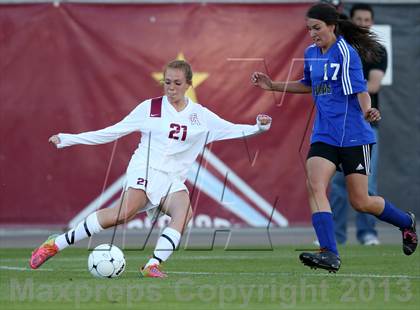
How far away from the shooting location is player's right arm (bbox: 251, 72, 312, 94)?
9.73 meters

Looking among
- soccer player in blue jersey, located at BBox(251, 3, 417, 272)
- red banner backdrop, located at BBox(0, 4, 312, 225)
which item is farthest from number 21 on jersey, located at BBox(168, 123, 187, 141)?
red banner backdrop, located at BBox(0, 4, 312, 225)

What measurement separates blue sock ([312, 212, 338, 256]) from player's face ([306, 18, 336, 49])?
1.39 m

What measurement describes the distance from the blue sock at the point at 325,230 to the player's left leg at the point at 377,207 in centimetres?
39

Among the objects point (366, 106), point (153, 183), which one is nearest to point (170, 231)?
point (153, 183)

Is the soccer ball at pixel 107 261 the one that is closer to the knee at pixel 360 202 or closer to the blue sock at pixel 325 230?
the blue sock at pixel 325 230

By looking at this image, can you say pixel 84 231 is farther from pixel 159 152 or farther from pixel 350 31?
pixel 350 31

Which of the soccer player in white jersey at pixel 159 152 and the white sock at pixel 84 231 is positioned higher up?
the soccer player in white jersey at pixel 159 152

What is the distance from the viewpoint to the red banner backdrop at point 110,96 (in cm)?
1433

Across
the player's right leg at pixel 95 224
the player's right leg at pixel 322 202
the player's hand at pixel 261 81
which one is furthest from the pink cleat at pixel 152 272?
the player's hand at pixel 261 81

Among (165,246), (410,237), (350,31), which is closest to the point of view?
(165,246)

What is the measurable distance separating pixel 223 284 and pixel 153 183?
1.18m

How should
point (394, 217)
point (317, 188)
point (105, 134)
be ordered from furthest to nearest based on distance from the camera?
1. point (394, 217)
2. point (105, 134)
3. point (317, 188)

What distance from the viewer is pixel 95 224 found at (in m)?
9.13

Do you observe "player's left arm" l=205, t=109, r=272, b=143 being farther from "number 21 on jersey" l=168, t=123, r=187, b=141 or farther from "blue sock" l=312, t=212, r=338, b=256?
"blue sock" l=312, t=212, r=338, b=256
